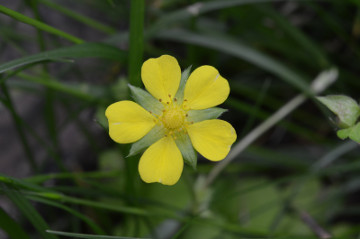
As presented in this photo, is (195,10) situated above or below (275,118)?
above

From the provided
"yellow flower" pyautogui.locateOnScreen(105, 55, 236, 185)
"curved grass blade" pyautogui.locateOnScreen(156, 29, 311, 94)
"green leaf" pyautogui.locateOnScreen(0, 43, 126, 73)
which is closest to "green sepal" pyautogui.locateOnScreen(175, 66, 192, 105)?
"yellow flower" pyautogui.locateOnScreen(105, 55, 236, 185)

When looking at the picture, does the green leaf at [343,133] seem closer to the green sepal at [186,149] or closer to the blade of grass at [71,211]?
the green sepal at [186,149]

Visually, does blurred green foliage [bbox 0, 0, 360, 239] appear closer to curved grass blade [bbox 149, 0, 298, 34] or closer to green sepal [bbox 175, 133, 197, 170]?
curved grass blade [bbox 149, 0, 298, 34]

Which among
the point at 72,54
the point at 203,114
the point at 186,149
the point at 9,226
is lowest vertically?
the point at 9,226

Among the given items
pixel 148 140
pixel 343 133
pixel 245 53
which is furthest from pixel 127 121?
pixel 245 53

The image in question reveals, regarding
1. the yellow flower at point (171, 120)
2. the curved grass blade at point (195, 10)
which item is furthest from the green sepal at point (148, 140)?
the curved grass blade at point (195, 10)

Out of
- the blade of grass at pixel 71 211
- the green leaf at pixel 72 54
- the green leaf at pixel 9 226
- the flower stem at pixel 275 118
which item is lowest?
the green leaf at pixel 9 226

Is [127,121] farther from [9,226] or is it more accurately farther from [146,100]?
[9,226]
